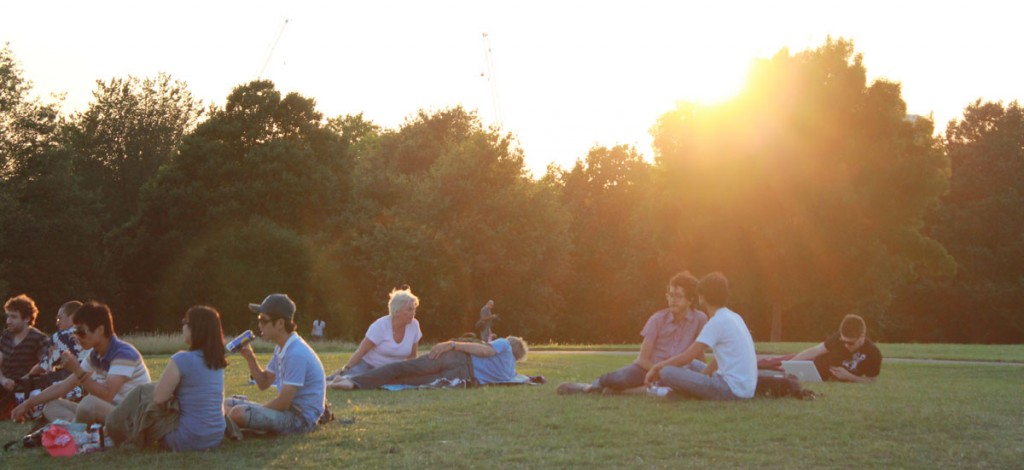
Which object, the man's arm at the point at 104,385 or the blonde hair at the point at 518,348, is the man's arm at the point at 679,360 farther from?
the man's arm at the point at 104,385

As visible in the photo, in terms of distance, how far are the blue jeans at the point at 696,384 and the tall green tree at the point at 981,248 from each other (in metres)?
50.4

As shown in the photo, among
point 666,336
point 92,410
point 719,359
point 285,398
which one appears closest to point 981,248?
point 666,336

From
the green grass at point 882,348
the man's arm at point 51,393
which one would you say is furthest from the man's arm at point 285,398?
the green grass at point 882,348

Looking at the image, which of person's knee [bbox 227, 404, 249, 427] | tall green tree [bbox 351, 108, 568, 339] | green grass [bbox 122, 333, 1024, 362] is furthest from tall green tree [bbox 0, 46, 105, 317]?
person's knee [bbox 227, 404, 249, 427]

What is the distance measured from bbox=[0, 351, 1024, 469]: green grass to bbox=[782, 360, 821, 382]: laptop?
2065 mm

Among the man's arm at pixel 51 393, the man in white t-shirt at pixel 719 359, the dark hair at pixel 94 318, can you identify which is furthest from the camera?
the man in white t-shirt at pixel 719 359

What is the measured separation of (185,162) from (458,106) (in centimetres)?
1768

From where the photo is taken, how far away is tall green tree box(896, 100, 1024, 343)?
58.9 meters

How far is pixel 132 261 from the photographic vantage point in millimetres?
59219

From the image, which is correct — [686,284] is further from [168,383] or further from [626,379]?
[168,383]

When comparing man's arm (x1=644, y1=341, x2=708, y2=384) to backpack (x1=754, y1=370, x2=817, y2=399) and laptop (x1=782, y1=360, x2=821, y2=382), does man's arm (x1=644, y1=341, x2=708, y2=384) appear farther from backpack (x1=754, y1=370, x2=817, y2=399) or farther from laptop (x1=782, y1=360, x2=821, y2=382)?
laptop (x1=782, y1=360, x2=821, y2=382)

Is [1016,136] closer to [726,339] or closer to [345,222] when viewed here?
[345,222]

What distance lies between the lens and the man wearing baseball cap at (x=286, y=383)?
Answer: 34.7ft

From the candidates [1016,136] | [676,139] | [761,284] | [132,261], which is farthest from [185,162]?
[1016,136]
